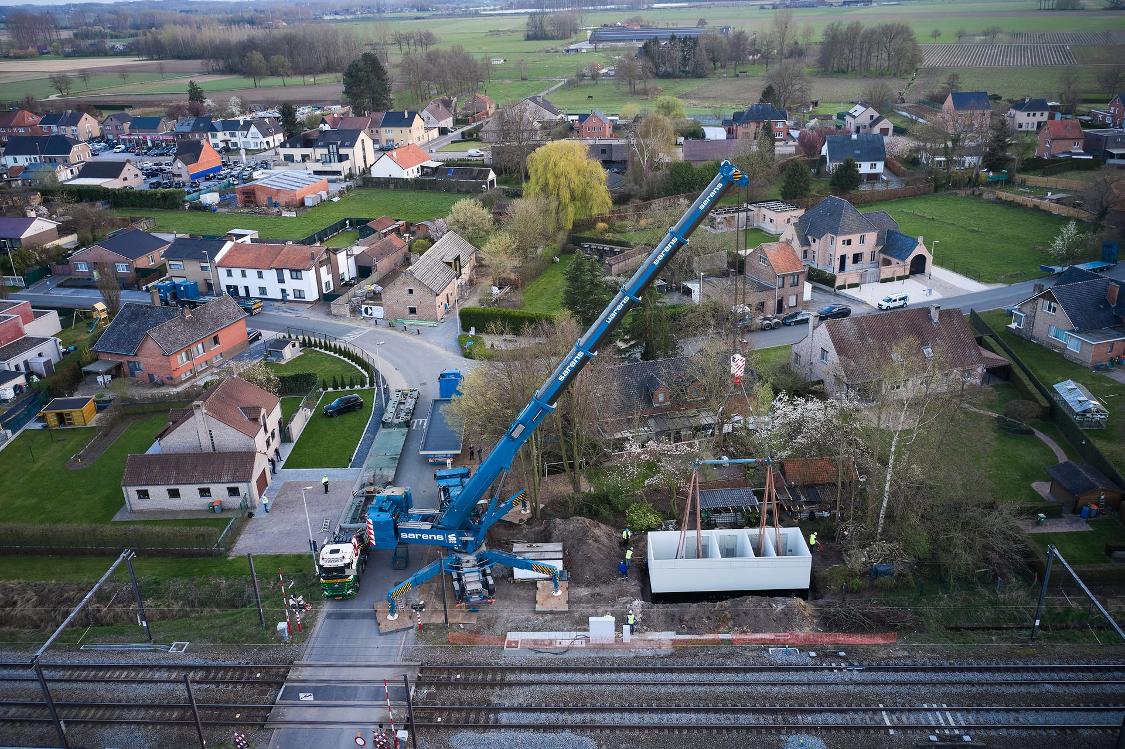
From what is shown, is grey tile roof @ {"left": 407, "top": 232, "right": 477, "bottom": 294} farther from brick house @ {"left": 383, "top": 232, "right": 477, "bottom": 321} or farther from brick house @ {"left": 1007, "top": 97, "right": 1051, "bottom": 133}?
brick house @ {"left": 1007, "top": 97, "right": 1051, "bottom": 133}

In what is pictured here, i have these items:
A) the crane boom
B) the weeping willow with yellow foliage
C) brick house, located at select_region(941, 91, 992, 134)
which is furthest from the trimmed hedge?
brick house, located at select_region(941, 91, 992, 134)

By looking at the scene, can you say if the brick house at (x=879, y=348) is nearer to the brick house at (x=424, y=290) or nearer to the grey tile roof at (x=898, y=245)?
the grey tile roof at (x=898, y=245)

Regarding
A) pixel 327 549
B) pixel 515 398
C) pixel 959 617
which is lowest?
pixel 959 617

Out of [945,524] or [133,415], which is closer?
[945,524]

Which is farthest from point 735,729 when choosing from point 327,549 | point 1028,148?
point 1028,148

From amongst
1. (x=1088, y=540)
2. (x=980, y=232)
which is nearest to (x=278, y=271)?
(x=1088, y=540)

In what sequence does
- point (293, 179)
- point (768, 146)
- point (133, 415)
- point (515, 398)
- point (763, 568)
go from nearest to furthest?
point (763, 568) < point (515, 398) < point (133, 415) < point (768, 146) < point (293, 179)

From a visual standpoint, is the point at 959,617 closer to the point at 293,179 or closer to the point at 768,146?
the point at 768,146

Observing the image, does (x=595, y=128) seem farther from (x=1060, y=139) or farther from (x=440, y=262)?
(x=440, y=262)
